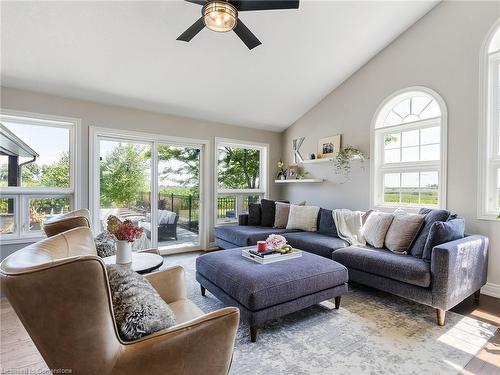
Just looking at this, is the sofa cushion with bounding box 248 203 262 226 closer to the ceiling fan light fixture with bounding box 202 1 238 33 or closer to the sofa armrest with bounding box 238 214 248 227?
the sofa armrest with bounding box 238 214 248 227

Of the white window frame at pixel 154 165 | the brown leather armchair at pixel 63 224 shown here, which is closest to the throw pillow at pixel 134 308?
the brown leather armchair at pixel 63 224

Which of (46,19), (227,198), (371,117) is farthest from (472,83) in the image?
(46,19)

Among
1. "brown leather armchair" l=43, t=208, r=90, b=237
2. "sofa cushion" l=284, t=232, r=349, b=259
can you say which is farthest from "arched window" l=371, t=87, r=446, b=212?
"brown leather armchair" l=43, t=208, r=90, b=237

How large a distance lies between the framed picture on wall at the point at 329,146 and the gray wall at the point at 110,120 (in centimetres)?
124

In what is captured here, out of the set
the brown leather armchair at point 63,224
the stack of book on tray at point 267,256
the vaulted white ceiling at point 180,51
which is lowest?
the stack of book on tray at point 267,256

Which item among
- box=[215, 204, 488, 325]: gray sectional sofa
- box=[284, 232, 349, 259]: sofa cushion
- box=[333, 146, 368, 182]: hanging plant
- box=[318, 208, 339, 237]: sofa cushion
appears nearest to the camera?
box=[215, 204, 488, 325]: gray sectional sofa

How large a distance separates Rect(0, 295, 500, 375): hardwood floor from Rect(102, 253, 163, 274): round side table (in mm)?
745

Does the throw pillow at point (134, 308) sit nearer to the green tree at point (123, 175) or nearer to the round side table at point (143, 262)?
the round side table at point (143, 262)

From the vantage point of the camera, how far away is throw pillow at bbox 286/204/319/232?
417 cm

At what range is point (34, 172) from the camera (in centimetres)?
336

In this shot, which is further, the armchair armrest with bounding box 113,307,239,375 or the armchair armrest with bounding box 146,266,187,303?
the armchair armrest with bounding box 146,266,187,303

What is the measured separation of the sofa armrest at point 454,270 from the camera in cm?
222

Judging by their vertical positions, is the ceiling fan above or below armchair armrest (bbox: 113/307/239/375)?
above

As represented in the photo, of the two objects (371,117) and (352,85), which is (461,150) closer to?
(371,117)
